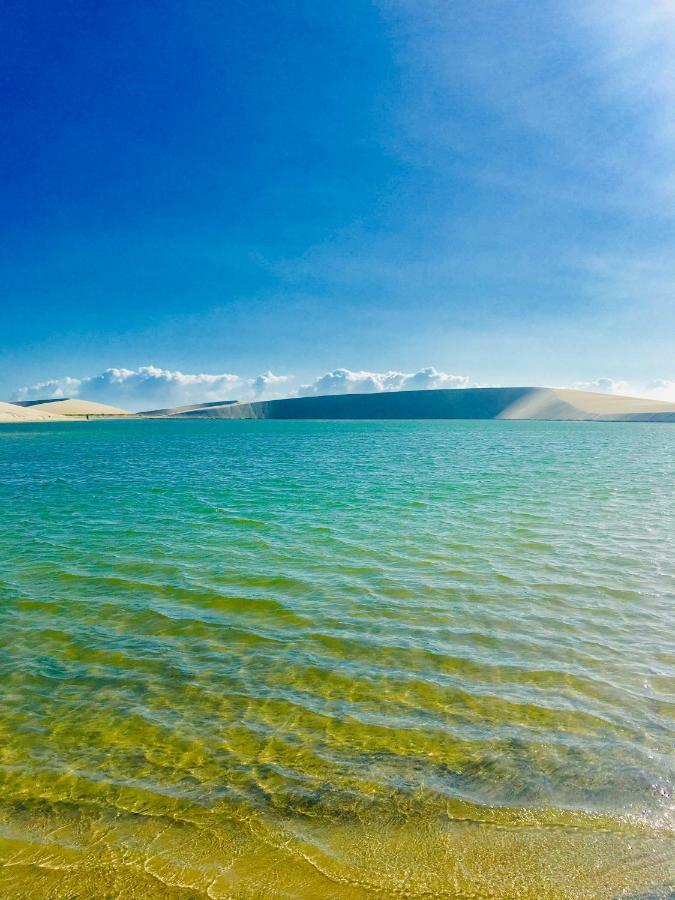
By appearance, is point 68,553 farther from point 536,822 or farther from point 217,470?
point 217,470

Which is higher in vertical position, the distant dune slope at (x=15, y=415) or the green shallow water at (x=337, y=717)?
the distant dune slope at (x=15, y=415)

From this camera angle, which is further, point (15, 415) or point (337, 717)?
point (15, 415)

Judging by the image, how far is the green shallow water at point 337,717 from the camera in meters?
3.99

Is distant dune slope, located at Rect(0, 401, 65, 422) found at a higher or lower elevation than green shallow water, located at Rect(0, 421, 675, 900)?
higher

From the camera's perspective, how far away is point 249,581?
36.6ft

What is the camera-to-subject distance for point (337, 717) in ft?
20.0

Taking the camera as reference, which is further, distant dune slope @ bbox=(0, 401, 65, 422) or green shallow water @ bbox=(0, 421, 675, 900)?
distant dune slope @ bbox=(0, 401, 65, 422)

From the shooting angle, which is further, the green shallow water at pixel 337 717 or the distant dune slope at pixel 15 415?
the distant dune slope at pixel 15 415

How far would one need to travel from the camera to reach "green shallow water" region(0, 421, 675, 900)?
13.1ft

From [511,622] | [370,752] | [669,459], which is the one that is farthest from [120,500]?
[669,459]

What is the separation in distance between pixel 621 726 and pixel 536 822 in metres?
1.95

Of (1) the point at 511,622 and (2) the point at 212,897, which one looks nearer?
(2) the point at 212,897

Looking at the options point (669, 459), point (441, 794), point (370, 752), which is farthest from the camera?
point (669, 459)

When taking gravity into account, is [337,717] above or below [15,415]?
below
